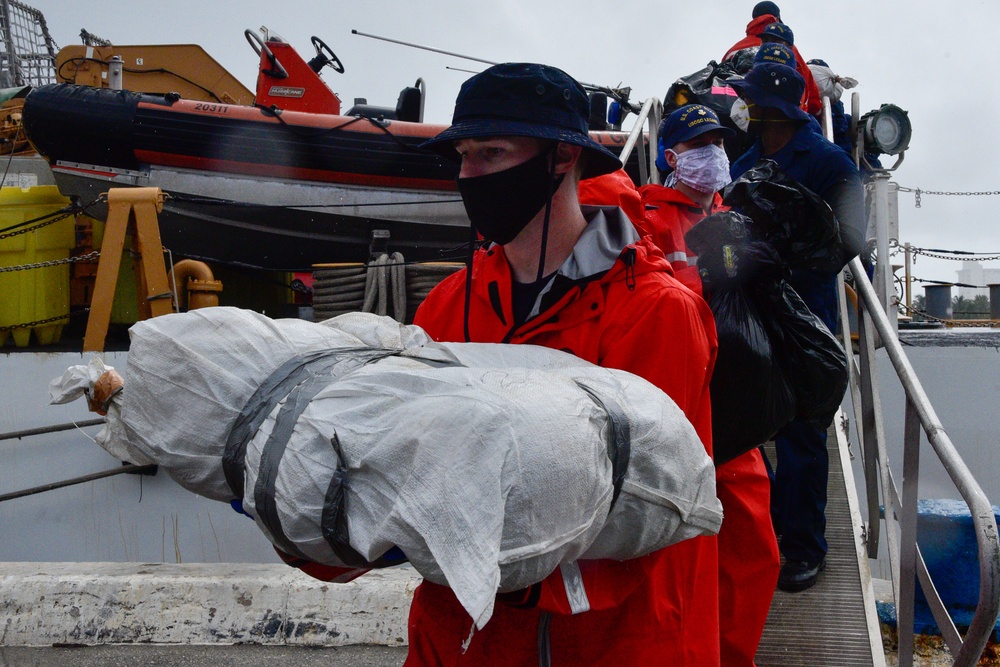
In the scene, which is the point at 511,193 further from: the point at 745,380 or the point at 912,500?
the point at 912,500

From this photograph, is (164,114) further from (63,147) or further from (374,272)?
(374,272)

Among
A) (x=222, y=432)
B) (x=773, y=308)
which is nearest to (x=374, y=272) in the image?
(x=773, y=308)

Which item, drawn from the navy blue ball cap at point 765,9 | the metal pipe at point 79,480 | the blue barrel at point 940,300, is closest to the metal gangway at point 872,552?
the navy blue ball cap at point 765,9

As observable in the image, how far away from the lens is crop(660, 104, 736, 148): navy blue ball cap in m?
3.87

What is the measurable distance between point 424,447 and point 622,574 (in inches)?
19.8

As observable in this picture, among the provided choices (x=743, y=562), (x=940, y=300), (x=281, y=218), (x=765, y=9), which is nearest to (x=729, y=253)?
(x=743, y=562)

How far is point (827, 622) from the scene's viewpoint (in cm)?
327

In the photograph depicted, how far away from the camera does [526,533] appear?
48.4 inches

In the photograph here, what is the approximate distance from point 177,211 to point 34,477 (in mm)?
2724

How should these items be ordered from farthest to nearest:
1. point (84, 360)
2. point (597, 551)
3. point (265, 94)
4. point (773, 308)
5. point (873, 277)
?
point (265, 94)
point (84, 360)
point (873, 277)
point (773, 308)
point (597, 551)

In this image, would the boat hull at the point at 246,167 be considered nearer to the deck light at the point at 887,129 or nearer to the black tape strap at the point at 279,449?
the deck light at the point at 887,129

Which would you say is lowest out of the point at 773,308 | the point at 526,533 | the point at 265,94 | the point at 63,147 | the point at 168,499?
the point at 168,499

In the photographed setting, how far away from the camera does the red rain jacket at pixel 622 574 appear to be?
5.05ft

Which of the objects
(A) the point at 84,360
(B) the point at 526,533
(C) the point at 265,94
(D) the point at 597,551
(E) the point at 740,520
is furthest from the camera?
(C) the point at 265,94
